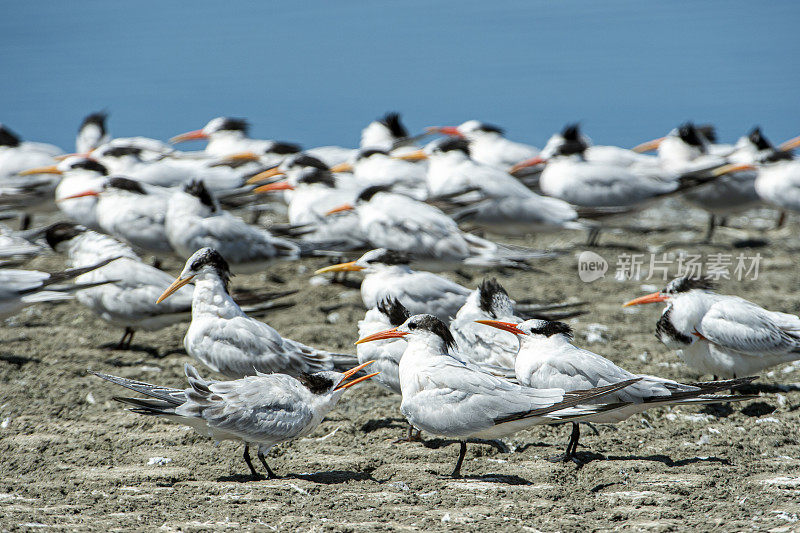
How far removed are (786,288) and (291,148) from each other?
6.89 m

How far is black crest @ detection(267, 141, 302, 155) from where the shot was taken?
38.7 ft

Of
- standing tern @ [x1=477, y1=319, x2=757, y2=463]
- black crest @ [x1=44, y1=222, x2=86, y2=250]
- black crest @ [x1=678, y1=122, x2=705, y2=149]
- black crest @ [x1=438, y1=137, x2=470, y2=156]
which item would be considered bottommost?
black crest @ [x1=44, y1=222, x2=86, y2=250]

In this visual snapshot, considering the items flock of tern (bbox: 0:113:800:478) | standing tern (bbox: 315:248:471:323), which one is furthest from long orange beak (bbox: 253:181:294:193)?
standing tern (bbox: 315:248:471:323)

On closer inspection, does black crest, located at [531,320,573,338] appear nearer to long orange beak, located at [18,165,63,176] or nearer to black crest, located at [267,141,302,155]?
long orange beak, located at [18,165,63,176]

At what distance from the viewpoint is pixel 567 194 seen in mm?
9391

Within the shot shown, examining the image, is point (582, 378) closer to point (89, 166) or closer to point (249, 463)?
point (249, 463)

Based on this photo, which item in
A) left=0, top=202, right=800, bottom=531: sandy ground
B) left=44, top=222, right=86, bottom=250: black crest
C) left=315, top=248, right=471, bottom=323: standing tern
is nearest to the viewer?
left=0, top=202, right=800, bottom=531: sandy ground

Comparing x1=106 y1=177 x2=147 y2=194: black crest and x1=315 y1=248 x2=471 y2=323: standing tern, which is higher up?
x1=106 y1=177 x2=147 y2=194: black crest

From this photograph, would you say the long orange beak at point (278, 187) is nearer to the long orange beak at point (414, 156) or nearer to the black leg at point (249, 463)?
the long orange beak at point (414, 156)

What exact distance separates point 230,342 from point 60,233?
281 centimetres

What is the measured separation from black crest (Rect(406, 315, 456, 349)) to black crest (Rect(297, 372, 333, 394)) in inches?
19.3

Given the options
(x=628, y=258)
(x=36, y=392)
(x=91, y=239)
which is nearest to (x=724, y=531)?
(x=36, y=392)

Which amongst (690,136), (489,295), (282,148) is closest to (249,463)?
(489,295)

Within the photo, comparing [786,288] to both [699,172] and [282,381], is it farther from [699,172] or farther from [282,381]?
[282,381]
